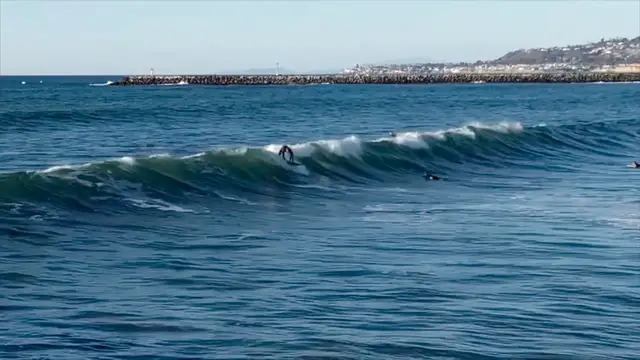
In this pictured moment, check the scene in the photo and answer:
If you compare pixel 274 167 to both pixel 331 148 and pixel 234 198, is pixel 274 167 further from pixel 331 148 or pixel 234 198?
pixel 234 198

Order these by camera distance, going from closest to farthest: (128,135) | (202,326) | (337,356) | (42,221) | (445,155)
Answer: (337,356) → (202,326) → (42,221) → (445,155) → (128,135)

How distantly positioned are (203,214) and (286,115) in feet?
143

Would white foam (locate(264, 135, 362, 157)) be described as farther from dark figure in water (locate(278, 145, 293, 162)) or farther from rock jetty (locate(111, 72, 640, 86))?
rock jetty (locate(111, 72, 640, 86))

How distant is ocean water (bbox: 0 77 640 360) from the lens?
10750mm

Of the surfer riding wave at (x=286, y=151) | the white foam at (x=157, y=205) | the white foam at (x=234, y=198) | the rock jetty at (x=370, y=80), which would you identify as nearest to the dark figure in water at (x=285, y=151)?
the surfer riding wave at (x=286, y=151)

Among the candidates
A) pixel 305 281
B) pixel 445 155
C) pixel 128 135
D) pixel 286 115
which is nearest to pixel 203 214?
pixel 305 281

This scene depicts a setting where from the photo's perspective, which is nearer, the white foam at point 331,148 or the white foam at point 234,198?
the white foam at point 234,198

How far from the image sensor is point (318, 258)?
1502 cm

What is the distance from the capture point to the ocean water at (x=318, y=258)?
10.8m

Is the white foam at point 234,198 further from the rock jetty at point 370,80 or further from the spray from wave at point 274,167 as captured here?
the rock jetty at point 370,80

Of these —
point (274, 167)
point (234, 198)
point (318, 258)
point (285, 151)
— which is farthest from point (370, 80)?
point (318, 258)

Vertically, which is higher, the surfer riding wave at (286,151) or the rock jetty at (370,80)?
the surfer riding wave at (286,151)

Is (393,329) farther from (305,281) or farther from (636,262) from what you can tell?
(636,262)

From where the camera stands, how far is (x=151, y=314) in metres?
11.5
